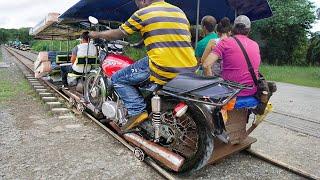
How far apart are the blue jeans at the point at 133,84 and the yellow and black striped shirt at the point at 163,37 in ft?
0.85

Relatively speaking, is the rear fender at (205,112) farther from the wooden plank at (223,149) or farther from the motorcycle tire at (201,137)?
the wooden plank at (223,149)

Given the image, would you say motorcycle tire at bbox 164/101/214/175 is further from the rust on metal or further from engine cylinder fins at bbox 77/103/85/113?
engine cylinder fins at bbox 77/103/85/113

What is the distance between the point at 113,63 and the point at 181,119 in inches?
73.1

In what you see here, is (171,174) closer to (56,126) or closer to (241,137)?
(241,137)

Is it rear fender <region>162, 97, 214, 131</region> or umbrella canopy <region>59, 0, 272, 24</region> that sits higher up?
umbrella canopy <region>59, 0, 272, 24</region>

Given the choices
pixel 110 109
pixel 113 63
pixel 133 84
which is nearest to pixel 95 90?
pixel 113 63

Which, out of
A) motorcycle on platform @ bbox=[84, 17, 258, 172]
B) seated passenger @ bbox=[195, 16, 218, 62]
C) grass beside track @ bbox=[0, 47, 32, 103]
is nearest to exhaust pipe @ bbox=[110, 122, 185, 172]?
motorcycle on platform @ bbox=[84, 17, 258, 172]

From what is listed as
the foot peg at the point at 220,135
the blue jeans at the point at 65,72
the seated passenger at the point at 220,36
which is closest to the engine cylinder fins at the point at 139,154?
the foot peg at the point at 220,135

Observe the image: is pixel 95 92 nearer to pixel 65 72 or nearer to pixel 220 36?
pixel 220 36

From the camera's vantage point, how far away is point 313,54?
2780 centimetres

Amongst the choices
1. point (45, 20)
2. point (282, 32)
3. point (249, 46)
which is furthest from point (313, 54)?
point (249, 46)

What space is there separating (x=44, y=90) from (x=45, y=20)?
2.21m

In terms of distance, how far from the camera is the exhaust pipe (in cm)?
429

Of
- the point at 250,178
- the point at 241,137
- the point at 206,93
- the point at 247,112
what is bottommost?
the point at 250,178
